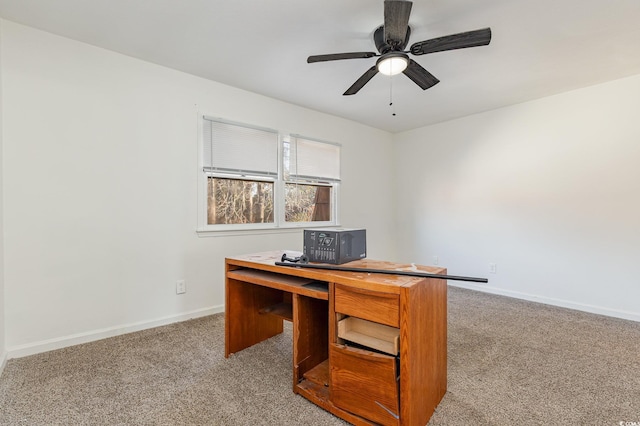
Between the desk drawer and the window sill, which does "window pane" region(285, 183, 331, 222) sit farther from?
the desk drawer

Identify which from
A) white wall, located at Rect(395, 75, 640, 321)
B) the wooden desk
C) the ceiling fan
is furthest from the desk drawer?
white wall, located at Rect(395, 75, 640, 321)

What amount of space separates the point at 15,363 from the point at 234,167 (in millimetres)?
2204

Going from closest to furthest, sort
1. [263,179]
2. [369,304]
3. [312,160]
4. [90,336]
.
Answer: [369,304], [90,336], [263,179], [312,160]

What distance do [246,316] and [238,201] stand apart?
4.59 feet

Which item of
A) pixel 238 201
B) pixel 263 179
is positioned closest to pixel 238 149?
pixel 263 179

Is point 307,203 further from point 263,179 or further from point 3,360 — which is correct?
point 3,360

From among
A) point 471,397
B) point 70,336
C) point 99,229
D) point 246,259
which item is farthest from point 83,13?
point 471,397

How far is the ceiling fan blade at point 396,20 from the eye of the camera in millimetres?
1574

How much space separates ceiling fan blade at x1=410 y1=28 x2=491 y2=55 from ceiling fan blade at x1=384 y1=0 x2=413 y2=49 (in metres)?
0.13

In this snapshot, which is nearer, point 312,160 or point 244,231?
point 244,231

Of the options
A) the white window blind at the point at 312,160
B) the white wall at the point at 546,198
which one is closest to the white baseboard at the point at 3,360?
the white window blind at the point at 312,160

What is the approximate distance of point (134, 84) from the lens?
8.33 feet

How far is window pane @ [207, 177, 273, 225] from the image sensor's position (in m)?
3.04

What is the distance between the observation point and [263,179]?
11.1ft
